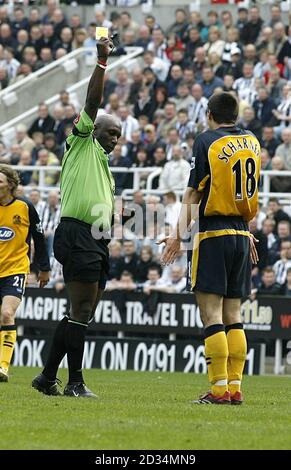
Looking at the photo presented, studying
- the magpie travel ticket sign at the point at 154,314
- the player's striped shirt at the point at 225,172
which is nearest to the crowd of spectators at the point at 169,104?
the magpie travel ticket sign at the point at 154,314

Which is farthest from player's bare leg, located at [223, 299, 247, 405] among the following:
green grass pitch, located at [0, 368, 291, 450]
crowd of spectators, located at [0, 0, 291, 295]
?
crowd of spectators, located at [0, 0, 291, 295]

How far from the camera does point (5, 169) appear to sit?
1342 cm

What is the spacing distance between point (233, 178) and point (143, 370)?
1051cm

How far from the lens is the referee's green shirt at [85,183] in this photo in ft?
35.8

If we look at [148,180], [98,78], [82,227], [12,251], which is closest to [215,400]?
[82,227]

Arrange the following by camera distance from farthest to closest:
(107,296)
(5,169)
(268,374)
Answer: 1. (107,296)
2. (268,374)
3. (5,169)

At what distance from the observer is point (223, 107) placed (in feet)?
34.9

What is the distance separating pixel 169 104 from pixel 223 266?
13.9 meters

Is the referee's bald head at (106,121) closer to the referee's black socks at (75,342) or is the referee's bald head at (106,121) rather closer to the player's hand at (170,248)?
the player's hand at (170,248)

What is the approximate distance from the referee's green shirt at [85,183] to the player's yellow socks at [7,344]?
3065mm

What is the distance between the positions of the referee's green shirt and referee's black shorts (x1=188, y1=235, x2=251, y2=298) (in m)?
0.91
